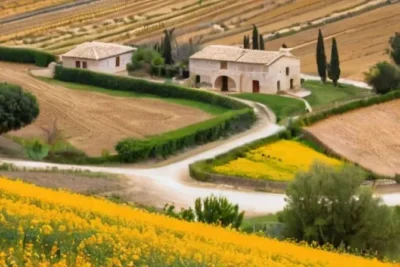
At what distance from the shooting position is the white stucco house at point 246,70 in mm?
65812

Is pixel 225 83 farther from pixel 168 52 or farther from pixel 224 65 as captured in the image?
pixel 168 52

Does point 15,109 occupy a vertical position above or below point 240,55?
below

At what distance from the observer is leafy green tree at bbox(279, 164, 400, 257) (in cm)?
3183

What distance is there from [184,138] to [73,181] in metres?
11.0

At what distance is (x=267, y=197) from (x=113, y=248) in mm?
26133

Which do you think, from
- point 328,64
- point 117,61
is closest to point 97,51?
point 117,61

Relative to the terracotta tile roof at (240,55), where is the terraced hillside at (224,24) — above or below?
above

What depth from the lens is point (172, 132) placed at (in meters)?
53.2

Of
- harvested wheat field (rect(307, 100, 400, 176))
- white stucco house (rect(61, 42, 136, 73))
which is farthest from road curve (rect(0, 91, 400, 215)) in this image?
white stucco house (rect(61, 42, 136, 73))

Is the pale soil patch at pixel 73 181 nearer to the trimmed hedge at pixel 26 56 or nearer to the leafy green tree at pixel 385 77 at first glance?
the leafy green tree at pixel 385 77

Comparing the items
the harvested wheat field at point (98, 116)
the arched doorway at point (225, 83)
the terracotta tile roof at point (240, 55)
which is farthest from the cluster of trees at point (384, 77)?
the harvested wheat field at point (98, 116)

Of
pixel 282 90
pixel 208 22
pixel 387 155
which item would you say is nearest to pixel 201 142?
pixel 387 155

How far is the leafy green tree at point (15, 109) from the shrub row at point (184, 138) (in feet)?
15.6

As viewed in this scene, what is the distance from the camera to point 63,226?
1859cm
